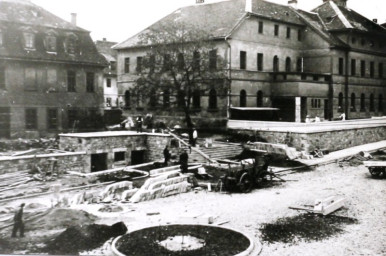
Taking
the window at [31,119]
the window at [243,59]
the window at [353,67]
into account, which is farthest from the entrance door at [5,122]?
the window at [353,67]

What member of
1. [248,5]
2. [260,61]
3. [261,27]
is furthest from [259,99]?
[248,5]

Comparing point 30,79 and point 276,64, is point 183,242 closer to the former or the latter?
point 30,79

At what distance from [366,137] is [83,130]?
62.4 ft

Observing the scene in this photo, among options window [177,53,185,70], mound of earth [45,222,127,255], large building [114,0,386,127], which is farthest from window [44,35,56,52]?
mound of earth [45,222,127,255]

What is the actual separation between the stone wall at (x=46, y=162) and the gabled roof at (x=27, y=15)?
686 centimetres

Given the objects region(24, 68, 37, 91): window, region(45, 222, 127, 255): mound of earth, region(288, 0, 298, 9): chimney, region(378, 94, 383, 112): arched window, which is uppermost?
region(288, 0, 298, 9): chimney

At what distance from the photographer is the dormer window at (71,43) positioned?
28531mm

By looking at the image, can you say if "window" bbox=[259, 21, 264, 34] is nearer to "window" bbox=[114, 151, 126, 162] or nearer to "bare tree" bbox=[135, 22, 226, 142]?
"bare tree" bbox=[135, 22, 226, 142]

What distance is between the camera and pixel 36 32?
2591 cm

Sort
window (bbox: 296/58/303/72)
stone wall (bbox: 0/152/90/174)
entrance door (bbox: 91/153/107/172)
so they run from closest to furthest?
stone wall (bbox: 0/152/90/174), entrance door (bbox: 91/153/107/172), window (bbox: 296/58/303/72)

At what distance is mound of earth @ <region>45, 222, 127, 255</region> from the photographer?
11.2m

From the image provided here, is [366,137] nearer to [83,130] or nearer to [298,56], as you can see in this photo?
[298,56]

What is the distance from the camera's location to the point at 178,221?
44.9 feet

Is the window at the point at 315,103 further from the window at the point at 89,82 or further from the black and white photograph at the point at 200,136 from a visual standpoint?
the window at the point at 89,82
